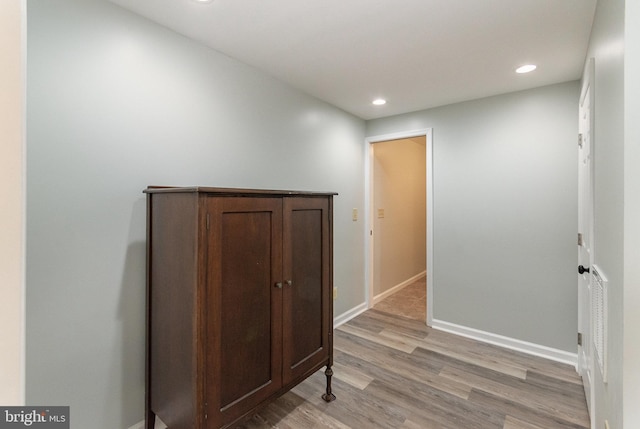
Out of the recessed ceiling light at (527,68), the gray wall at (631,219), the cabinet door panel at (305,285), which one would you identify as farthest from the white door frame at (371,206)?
the gray wall at (631,219)

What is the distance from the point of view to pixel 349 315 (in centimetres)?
342

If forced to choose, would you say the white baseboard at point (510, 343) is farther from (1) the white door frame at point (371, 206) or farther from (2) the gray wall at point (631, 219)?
(2) the gray wall at point (631, 219)

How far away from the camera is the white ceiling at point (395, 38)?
5.17ft

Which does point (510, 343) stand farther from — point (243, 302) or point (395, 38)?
point (395, 38)

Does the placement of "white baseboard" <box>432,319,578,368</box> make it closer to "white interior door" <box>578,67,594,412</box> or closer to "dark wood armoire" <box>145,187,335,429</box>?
"white interior door" <box>578,67,594,412</box>

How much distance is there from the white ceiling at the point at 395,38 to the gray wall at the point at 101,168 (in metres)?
0.26

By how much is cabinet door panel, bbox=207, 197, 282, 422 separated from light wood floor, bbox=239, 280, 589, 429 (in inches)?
18.0

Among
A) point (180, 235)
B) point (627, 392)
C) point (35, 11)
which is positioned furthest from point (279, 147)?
point (627, 392)

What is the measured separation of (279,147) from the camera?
2562 mm

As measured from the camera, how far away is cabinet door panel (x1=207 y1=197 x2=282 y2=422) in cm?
136

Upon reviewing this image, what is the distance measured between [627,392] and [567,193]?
6.74ft

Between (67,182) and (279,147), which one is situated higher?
(279,147)

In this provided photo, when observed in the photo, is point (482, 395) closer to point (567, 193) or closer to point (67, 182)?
point (567, 193)

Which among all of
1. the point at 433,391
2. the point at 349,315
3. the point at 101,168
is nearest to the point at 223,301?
the point at 101,168
